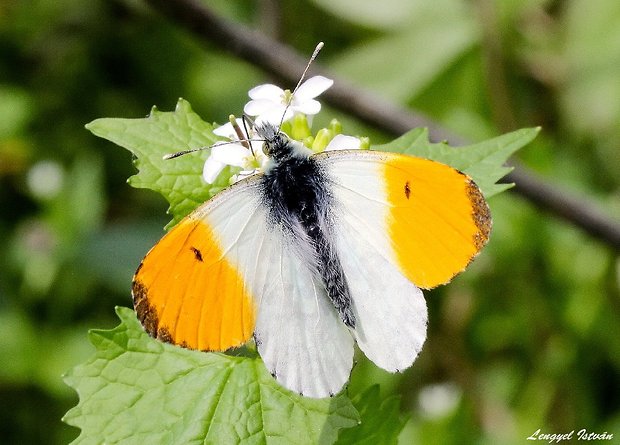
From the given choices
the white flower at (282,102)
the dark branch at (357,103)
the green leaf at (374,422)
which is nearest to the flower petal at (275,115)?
the white flower at (282,102)

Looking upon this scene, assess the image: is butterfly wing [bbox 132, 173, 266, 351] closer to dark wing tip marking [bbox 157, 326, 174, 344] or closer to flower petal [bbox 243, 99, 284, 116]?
dark wing tip marking [bbox 157, 326, 174, 344]

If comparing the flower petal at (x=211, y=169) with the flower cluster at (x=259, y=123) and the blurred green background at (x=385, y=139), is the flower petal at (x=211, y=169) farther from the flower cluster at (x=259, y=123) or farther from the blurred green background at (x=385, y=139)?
the blurred green background at (x=385, y=139)

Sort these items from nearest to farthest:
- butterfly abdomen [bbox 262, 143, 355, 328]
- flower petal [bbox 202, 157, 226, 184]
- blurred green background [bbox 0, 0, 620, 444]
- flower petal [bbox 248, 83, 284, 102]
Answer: butterfly abdomen [bbox 262, 143, 355, 328] → flower petal [bbox 202, 157, 226, 184] → flower petal [bbox 248, 83, 284, 102] → blurred green background [bbox 0, 0, 620, 444]

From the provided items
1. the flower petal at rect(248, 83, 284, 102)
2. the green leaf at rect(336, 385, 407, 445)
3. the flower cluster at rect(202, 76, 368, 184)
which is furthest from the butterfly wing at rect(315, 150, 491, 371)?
the green leaf at rect(336, 385, 407, 445)

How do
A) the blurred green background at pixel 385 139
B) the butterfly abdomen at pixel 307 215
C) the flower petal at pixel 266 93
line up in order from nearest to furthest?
the butterfly abdomen at pixel 307 215 → the flower petal at pixel 266 93 → the blurred green background at pixel 385 139

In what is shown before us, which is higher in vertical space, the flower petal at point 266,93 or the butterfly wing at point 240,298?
the flower petal at point 266,93

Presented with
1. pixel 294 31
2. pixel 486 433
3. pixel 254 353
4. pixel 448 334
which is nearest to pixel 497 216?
pixel 448 334
